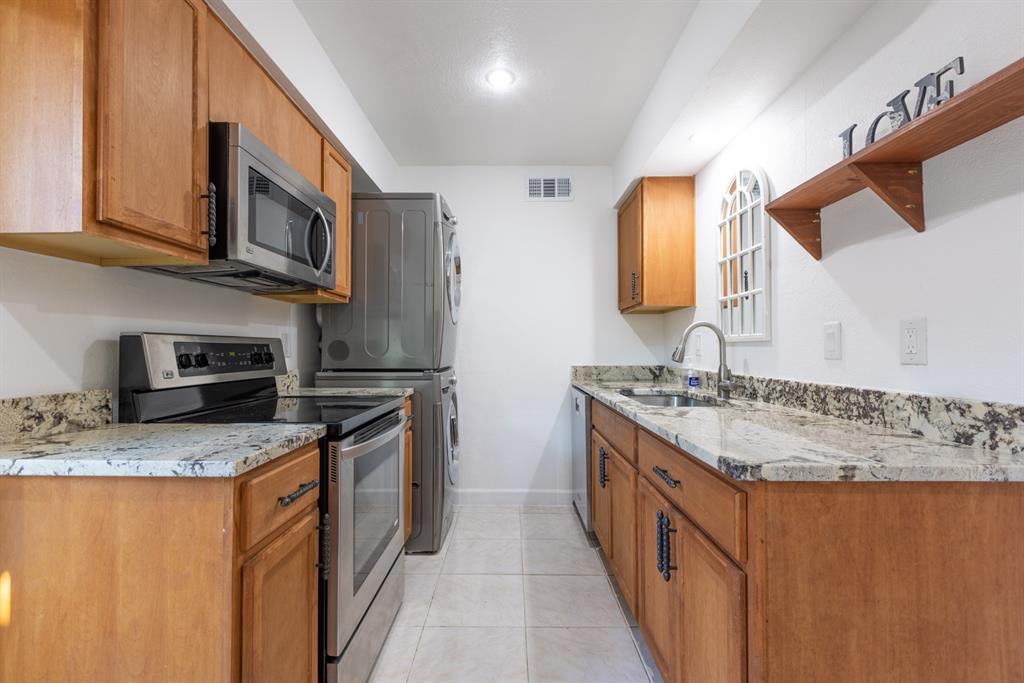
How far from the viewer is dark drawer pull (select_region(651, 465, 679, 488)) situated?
4.08ft

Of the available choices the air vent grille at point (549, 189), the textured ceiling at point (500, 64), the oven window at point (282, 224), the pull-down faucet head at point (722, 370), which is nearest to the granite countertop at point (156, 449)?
the oven window at point (282, 224)

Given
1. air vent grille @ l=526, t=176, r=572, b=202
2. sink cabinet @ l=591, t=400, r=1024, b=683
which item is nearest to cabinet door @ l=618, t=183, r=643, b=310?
air vent grille @ l=526, t=176, r=572, b=202

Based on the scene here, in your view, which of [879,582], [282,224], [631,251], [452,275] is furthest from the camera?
[631,251]

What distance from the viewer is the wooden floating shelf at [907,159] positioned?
0.87 metres

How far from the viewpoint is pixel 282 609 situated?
1.06m

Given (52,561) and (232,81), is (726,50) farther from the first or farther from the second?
(52,561)

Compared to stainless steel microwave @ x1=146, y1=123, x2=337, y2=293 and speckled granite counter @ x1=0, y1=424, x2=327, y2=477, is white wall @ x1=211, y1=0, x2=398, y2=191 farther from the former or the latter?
speckled granite counter @ x1=0, y1=424, x2=327, y2=477

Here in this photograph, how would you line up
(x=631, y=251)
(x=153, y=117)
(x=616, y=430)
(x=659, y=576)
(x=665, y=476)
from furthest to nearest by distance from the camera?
1. (x=631, y=251)
2. (x=616, y=430)
3. (x=659, y=576)
4. (x=665, y=476)
5. (x=153, y=117)

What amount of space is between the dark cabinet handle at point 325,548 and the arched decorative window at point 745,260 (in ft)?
5.94

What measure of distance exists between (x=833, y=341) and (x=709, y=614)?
3.29ft

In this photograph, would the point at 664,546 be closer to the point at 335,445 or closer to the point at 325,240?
the point at 335,445

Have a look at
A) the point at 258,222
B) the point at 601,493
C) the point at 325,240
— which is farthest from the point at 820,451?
the point at 325,240

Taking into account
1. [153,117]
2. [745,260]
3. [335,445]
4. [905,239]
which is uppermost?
[153,117]

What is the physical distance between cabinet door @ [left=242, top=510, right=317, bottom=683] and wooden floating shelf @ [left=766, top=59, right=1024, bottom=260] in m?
1.73
